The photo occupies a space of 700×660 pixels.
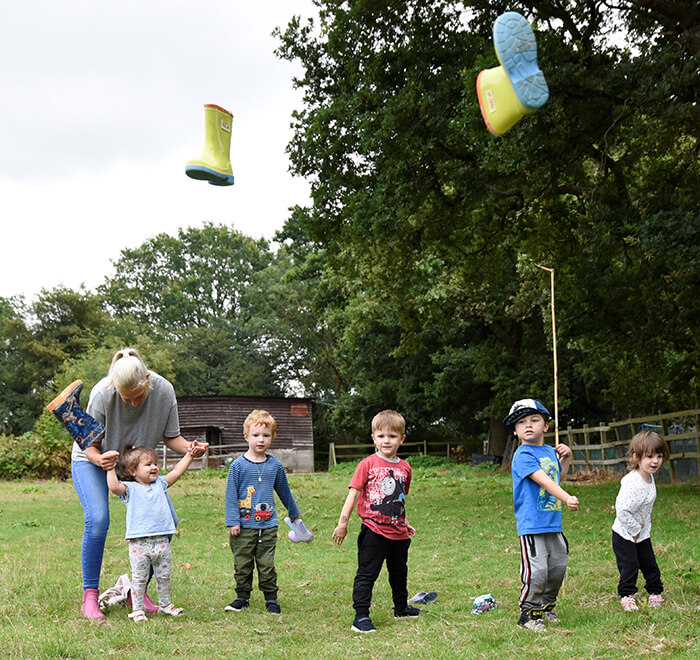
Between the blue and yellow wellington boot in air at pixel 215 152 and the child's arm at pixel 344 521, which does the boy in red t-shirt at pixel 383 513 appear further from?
the blue and yellow wellington boot in air at pixel 215 152

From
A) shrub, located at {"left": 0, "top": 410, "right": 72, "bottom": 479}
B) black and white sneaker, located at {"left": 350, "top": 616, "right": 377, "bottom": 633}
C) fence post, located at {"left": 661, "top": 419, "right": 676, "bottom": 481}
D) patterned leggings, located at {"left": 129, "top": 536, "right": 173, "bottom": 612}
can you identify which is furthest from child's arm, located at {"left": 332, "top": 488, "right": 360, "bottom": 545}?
shrub, located at {"left": 0, "top": 410, "right": 72, "bottom": 479}

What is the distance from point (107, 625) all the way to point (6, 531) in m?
7.06

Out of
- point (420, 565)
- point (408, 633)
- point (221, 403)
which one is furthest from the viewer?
point (221, 403)

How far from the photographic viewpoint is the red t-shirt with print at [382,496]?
5645 millimetres

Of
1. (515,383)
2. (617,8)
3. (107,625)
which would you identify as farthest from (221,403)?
(107,625)

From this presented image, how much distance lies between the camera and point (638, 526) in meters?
5.82

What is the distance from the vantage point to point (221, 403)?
38656 mm

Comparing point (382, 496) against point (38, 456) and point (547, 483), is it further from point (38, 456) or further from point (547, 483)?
point (38, 456)

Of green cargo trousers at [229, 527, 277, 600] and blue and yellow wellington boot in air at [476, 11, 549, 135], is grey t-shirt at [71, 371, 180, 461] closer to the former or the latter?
green cargo trousers at [229, 527, 277, 600]

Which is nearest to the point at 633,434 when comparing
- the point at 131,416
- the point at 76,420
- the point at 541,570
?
the point at 541,570

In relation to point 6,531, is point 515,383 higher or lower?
higher

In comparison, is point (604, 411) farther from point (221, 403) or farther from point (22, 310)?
point (22, 310)

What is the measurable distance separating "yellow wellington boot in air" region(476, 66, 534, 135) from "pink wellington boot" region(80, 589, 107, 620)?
4359 mm

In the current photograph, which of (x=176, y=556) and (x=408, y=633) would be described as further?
(x=176, y=556)
